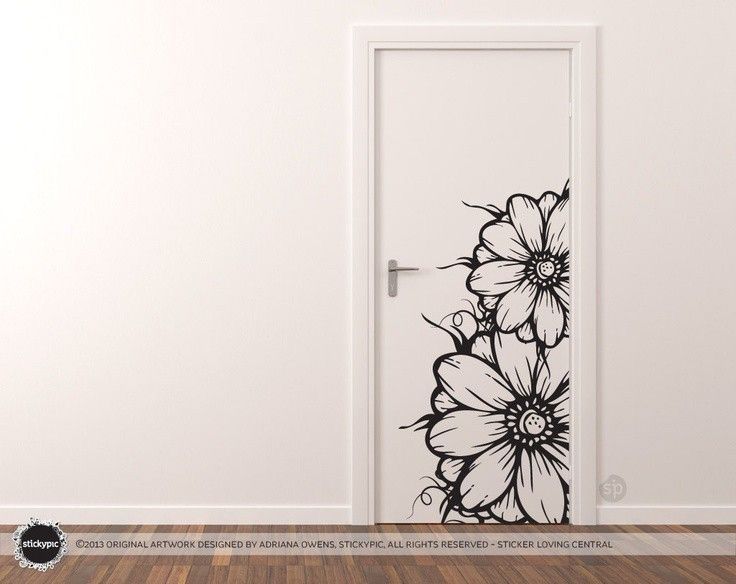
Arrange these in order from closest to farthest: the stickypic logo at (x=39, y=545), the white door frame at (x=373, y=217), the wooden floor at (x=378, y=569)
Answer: the wooden floor at (x=378, y=569), the stickypic logo at (x=39, y=545), the white door frame at (x=373, y=217)

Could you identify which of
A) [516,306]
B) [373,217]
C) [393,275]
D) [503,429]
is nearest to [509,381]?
[503,429]

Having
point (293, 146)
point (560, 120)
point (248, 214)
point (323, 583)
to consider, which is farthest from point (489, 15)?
point (323, 583)

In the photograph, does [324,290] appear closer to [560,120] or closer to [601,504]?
[560,120]

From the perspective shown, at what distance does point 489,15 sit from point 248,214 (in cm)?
122

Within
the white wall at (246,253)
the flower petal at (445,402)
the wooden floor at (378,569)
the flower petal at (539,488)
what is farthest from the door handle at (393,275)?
the wooden floor at (378,569)

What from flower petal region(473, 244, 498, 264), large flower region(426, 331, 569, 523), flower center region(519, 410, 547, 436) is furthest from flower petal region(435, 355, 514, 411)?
flower petal region(473, 244, 498, 264)

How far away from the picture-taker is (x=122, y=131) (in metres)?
3.11

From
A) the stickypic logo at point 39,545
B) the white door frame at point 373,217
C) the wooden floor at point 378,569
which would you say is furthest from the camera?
the white door frame at point 373,217

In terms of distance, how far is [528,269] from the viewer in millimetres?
3176

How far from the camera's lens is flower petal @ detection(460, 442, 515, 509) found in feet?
10.3

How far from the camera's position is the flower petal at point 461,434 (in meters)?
3.16

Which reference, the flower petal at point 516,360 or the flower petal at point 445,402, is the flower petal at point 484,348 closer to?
the flower petal at point 516,360

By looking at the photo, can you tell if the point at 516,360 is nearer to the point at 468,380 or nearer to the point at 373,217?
the point at 468,380

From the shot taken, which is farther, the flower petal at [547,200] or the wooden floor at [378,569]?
the flower petal at [547,200]
